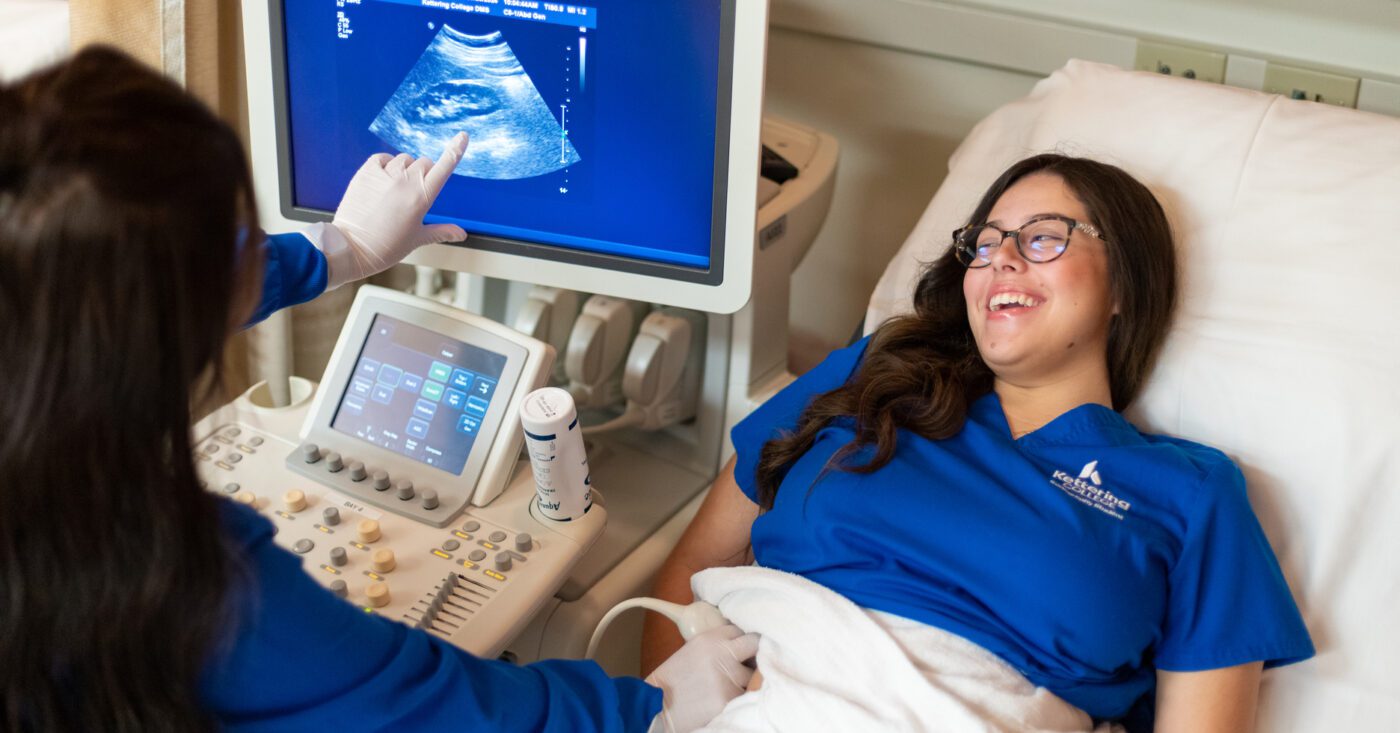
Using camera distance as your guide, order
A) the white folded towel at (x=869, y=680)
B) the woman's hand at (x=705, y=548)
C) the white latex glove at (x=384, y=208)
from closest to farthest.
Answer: the white folded towel at (x=869, y=680)
the white latex glove at (x=384, y=208)
the woman's hand at (x=705, y=548)

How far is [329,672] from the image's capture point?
0.94m

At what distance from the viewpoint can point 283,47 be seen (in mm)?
1484

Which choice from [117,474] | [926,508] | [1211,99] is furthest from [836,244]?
[117,474]

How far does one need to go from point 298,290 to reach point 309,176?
0.83ft

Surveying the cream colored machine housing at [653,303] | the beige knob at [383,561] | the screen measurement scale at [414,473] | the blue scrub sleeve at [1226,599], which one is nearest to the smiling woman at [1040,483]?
the blue scrub sleeve at [1226,599]

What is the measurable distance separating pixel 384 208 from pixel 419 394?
0.74ft

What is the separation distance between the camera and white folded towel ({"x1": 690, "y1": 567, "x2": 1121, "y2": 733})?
1.18 metres

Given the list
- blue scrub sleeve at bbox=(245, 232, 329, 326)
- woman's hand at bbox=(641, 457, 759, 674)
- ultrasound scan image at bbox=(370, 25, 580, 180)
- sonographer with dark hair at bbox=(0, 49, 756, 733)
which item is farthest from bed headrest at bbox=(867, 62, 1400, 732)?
sonographer with dark hair at bbox=(0, 49, 756, 733)

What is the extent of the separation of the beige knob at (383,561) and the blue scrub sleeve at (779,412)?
1.38 ft

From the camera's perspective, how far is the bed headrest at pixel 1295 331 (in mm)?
1320

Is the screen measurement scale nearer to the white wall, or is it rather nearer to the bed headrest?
the bed headrest

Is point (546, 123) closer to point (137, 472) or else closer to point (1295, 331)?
point (137, 472)

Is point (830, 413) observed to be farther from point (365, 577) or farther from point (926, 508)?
point (365, 577)

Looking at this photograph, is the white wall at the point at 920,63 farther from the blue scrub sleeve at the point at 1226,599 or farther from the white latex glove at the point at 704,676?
the white latex glove at the point at 704,676
